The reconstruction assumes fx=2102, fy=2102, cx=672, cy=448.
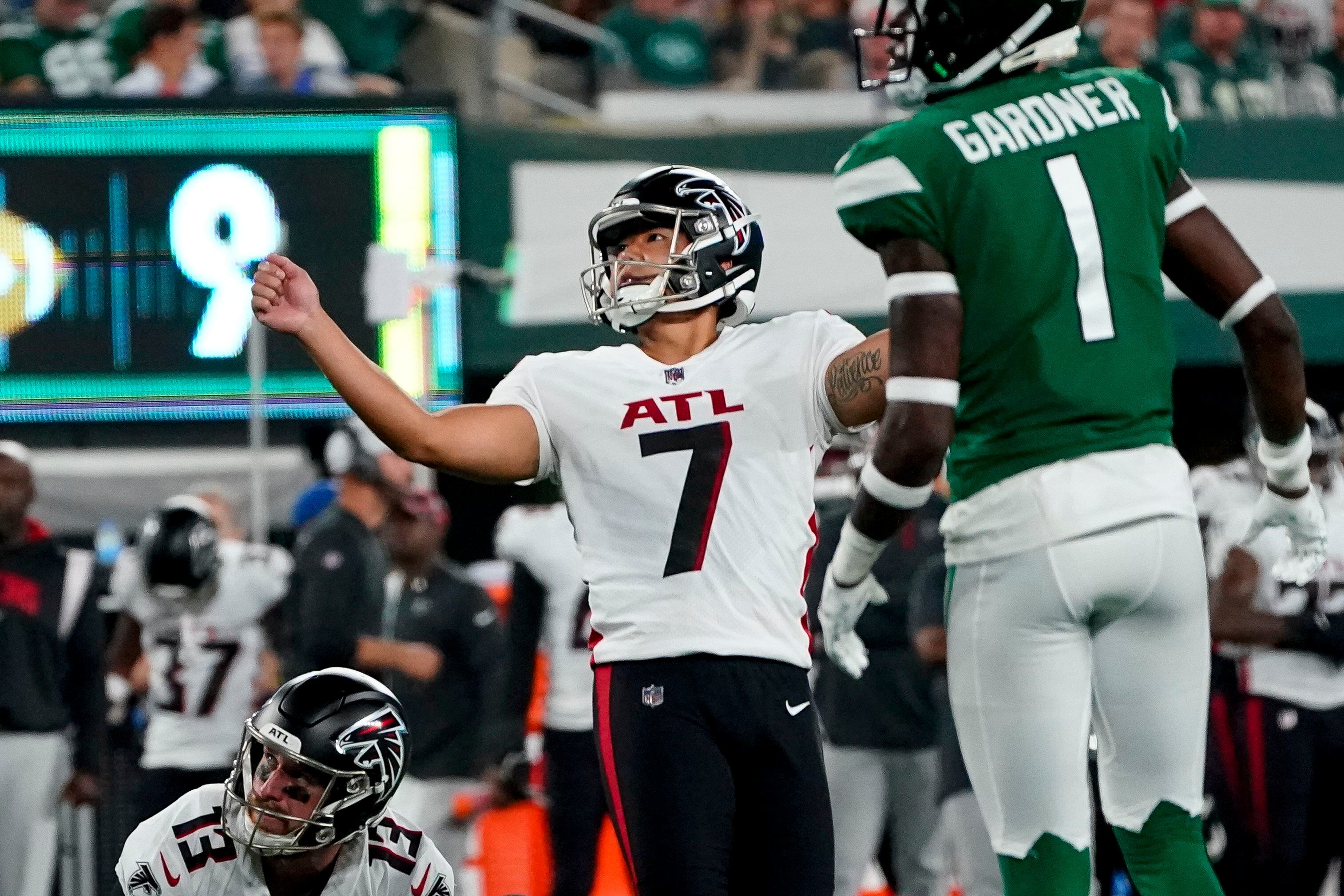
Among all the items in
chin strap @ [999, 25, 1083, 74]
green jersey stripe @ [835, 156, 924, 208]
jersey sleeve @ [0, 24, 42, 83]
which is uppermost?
jersey sleeve @ [0, 24, 42, 83]

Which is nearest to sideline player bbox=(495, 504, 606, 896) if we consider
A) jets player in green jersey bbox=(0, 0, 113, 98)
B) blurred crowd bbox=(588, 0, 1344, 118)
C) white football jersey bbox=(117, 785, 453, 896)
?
white football jersey bbox=(117, 785, 453, 896)

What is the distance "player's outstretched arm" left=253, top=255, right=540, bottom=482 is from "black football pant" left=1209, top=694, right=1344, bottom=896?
440 cm

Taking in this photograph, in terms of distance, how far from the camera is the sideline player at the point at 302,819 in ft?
12.8

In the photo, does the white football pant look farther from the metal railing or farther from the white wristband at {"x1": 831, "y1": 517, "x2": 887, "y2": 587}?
the metal railing

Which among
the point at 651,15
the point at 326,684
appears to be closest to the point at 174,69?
the point at 651,15

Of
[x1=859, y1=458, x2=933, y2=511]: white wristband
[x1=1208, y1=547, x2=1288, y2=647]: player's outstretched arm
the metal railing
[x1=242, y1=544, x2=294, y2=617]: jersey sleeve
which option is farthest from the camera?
the metal railing

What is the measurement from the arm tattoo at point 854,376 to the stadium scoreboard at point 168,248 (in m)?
→ 5.99

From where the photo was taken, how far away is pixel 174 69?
34.4 ft

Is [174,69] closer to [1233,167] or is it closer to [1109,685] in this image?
[1233,167]

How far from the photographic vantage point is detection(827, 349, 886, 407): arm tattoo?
3568 mm

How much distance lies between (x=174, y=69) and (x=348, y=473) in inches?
143

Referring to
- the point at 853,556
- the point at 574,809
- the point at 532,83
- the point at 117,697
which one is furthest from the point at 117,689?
the point at 853,556

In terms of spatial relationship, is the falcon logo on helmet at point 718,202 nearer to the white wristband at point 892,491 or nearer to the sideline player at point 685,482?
the sideline player at point 685,482

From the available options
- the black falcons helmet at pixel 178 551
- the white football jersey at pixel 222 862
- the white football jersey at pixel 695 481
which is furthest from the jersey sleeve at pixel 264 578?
the white football jersey at pixel 695 481
